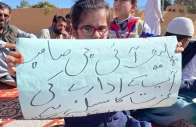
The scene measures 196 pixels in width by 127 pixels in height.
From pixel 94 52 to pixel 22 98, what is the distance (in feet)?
1.19

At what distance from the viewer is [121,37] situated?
238cm

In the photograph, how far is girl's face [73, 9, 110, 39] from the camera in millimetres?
1197

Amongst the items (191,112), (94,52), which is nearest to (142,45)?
(94,52)

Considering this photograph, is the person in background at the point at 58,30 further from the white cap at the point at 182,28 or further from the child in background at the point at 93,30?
the child in background at the point at 93,30

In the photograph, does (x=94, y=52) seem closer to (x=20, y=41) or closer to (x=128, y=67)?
(x=128, y=67)

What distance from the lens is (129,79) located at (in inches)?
42.0

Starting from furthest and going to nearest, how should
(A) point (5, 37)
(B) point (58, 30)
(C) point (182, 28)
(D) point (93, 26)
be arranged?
1. (B) point (58, 30)
2. (A) point (5, 37)
3. (C) point (182, 28)
4. (D) point (93, 26)

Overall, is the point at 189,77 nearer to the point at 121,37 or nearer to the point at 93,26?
the point at 121,37

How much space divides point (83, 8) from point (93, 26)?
119 mm

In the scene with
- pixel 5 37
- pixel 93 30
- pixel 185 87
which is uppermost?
pixel 93 30

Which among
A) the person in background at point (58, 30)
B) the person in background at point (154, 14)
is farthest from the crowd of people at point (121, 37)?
the person in background at point (154, 14)

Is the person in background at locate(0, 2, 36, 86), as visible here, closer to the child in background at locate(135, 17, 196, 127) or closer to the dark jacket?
the child in background at locate(135, 17, 196, 127)

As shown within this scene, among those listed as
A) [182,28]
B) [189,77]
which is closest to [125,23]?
[182,28]

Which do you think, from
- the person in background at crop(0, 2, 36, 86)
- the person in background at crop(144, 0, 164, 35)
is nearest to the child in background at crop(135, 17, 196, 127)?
the person in background at crop(0, 2, 36, 86)
